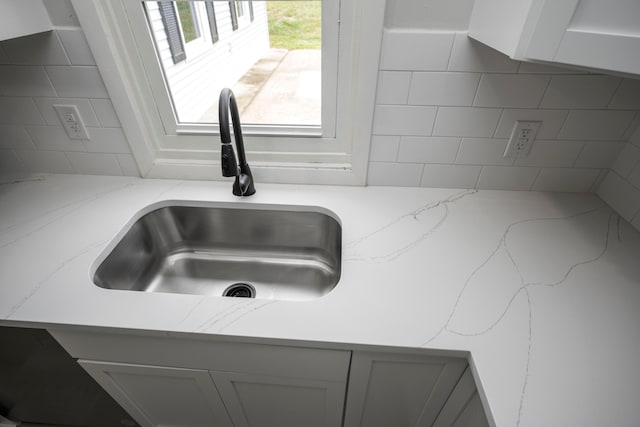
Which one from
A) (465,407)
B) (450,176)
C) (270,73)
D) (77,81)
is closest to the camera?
(465,407)

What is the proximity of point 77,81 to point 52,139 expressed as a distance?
0.29 metres

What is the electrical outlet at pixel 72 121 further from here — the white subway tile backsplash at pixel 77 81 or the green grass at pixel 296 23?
the green grass at pixel 296 23

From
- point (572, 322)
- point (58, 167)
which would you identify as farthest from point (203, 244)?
point (572, 322)

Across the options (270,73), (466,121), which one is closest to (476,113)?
(466,121)

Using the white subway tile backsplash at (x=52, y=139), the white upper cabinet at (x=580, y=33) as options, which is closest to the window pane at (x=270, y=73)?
the white subway tile backsplash at (x=52, y=139)

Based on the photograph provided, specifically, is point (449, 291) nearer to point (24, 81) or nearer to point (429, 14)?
point (429, 14)

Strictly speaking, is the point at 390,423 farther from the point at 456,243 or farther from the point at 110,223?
the point at 110,223

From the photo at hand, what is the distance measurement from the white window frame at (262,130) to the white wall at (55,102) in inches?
2.1

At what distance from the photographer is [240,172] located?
958 mm

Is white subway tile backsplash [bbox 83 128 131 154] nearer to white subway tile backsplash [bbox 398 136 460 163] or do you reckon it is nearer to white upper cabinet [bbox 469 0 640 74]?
white subway tile backsplash [bbox 398 136 460 163]

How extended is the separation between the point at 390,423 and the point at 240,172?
35.4 inches

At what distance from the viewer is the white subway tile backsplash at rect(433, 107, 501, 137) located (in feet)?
2.84

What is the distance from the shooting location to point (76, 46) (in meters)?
0.83

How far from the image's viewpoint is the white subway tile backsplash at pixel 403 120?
87 centimetres
